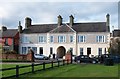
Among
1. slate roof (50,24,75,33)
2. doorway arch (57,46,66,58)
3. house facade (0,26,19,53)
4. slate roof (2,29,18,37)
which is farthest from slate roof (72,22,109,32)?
slate roof (2,29,18,37)

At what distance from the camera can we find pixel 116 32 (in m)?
75.2

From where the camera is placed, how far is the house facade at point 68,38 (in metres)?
67.4

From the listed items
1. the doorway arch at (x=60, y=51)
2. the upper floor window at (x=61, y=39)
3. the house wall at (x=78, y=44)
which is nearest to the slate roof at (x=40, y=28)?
the house wall at (x=78, y=44)

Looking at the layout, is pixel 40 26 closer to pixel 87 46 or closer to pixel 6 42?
pixel 6 42

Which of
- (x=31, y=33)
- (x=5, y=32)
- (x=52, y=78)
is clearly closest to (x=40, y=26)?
(x=31, y=33)

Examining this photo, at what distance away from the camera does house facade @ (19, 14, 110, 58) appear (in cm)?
6744

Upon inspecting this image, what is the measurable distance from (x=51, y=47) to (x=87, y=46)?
9437 millimetres

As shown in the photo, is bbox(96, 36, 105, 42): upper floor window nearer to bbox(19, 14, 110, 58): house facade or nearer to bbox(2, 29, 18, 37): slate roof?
bbox(19, 14, 110, 58): house facade

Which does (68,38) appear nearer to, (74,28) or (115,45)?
(74,28)

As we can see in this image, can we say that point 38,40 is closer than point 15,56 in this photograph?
→ No

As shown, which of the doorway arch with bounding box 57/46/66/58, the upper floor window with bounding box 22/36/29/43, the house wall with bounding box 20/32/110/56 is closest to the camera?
the house wall with bounding box 20/32/110/56

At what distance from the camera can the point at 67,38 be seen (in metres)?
69.1

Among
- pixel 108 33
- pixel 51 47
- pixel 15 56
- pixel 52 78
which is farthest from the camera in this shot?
pixel 51 47

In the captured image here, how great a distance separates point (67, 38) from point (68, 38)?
262 mm
